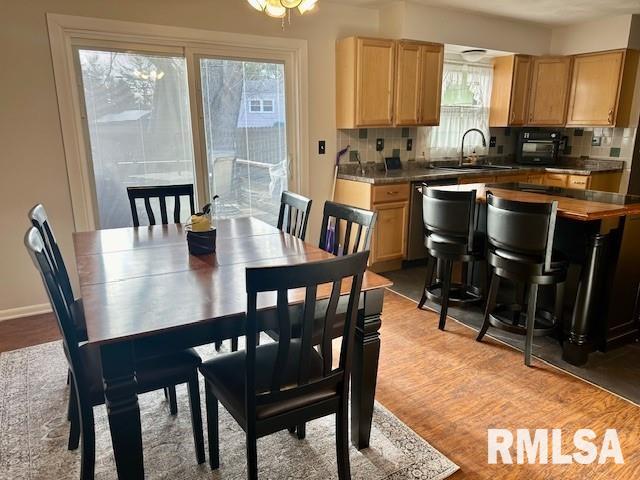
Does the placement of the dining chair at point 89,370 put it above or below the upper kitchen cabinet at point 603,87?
below

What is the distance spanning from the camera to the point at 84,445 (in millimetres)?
1536

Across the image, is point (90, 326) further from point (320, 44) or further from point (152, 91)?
A: point (320, 44)

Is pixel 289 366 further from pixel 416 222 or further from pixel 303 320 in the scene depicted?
pixel 416 222

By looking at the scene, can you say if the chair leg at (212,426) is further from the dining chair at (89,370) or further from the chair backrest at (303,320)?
the chair backrest at (303,320)

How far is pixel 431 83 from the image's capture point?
430 centimetres

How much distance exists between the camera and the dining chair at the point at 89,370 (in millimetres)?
1411

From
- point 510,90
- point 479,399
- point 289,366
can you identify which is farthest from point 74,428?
point 510,90

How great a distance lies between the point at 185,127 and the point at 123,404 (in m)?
2.73

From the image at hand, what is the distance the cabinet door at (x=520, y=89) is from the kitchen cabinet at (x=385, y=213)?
80.7 inches

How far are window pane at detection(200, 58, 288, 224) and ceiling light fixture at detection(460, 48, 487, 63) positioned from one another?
2.15 meters

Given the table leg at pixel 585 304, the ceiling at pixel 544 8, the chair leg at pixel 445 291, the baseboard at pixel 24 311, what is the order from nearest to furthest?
the table leg at pixel 585 304
the chair leg at pixel 445 291
the baseboard at pixel 24 311
the ceiling at pixel 544 8

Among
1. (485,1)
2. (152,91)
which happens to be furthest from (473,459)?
(485,1)

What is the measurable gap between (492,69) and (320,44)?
2.40 metres

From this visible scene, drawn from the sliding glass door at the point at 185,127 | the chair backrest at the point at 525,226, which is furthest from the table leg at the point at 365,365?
the sliding glass door at the point at 185,127
